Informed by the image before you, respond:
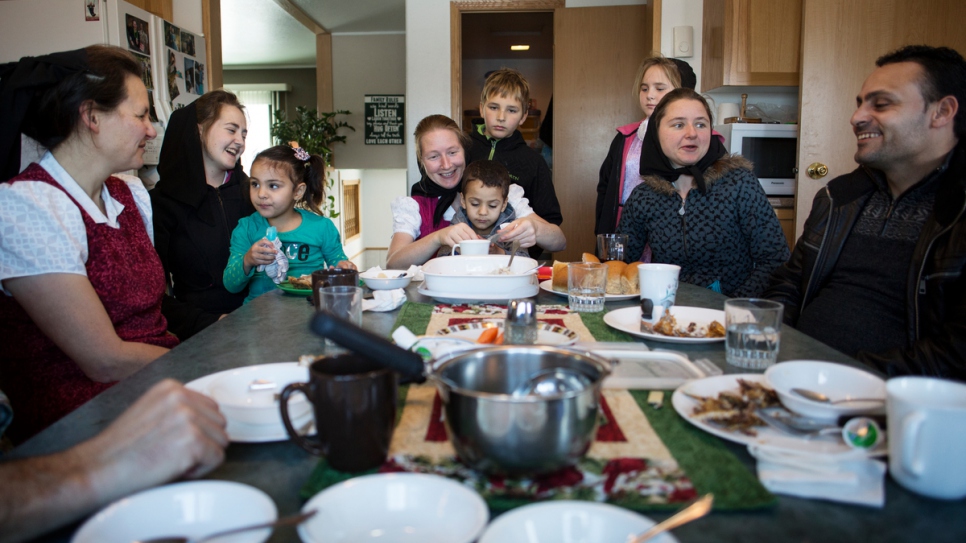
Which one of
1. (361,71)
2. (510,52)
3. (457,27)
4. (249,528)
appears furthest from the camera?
(510,52)

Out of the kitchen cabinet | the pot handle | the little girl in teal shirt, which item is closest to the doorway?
the kitchen cabinet

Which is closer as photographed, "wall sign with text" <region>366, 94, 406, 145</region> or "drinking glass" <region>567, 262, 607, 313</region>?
"drinking glass" <region>567, 262, 607, 313</region>

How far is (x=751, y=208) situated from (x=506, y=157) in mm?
1143

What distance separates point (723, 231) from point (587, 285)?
1.09 meters

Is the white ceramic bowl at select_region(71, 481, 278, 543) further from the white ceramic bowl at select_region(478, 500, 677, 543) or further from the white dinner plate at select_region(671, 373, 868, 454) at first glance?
the white dinner plate at select_region(671, 373, 868, 454)

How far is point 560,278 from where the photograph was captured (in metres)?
1.73

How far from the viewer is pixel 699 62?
4172 millimetres

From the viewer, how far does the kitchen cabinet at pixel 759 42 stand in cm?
365

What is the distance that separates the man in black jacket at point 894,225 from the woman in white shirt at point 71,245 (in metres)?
1.86

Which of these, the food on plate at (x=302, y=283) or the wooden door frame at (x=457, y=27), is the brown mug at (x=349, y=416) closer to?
the food on plate at (x=302, y=283)

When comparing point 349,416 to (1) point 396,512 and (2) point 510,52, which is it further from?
(2) point 510,52

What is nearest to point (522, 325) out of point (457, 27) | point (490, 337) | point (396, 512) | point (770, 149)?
point (490, 337)

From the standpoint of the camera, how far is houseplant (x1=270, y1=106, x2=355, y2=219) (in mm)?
7023

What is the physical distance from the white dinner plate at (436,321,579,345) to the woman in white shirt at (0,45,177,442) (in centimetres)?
76
